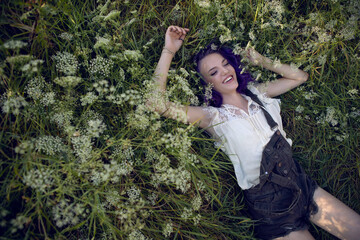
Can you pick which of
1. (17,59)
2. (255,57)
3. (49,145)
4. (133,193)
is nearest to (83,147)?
(49,145)

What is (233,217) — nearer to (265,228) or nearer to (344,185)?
(265,228)

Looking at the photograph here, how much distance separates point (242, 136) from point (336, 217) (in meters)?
1.28

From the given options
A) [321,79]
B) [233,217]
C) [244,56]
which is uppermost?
[244,56]

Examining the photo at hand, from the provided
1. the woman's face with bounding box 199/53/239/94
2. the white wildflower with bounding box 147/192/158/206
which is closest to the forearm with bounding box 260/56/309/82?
the woman's face with bounding box 199/53/239/94

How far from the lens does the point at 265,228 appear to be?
94.7 inches

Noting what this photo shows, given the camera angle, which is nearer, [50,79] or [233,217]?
[50,79]

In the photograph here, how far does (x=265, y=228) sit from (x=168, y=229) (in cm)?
108

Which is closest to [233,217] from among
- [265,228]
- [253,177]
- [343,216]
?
[265,228]

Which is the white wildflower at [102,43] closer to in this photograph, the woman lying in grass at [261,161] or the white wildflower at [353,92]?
the woman lying in grass at [261,161]

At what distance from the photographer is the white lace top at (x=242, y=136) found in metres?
2.37

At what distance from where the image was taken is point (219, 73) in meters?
2.43

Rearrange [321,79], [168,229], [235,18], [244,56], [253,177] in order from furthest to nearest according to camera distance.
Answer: [321,79] → [235,18] → [244,56] → [253,177] → [168,229]

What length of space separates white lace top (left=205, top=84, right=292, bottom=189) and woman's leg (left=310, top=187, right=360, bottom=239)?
2.39ft

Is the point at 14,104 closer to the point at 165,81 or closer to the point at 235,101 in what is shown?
the point at 165,81
